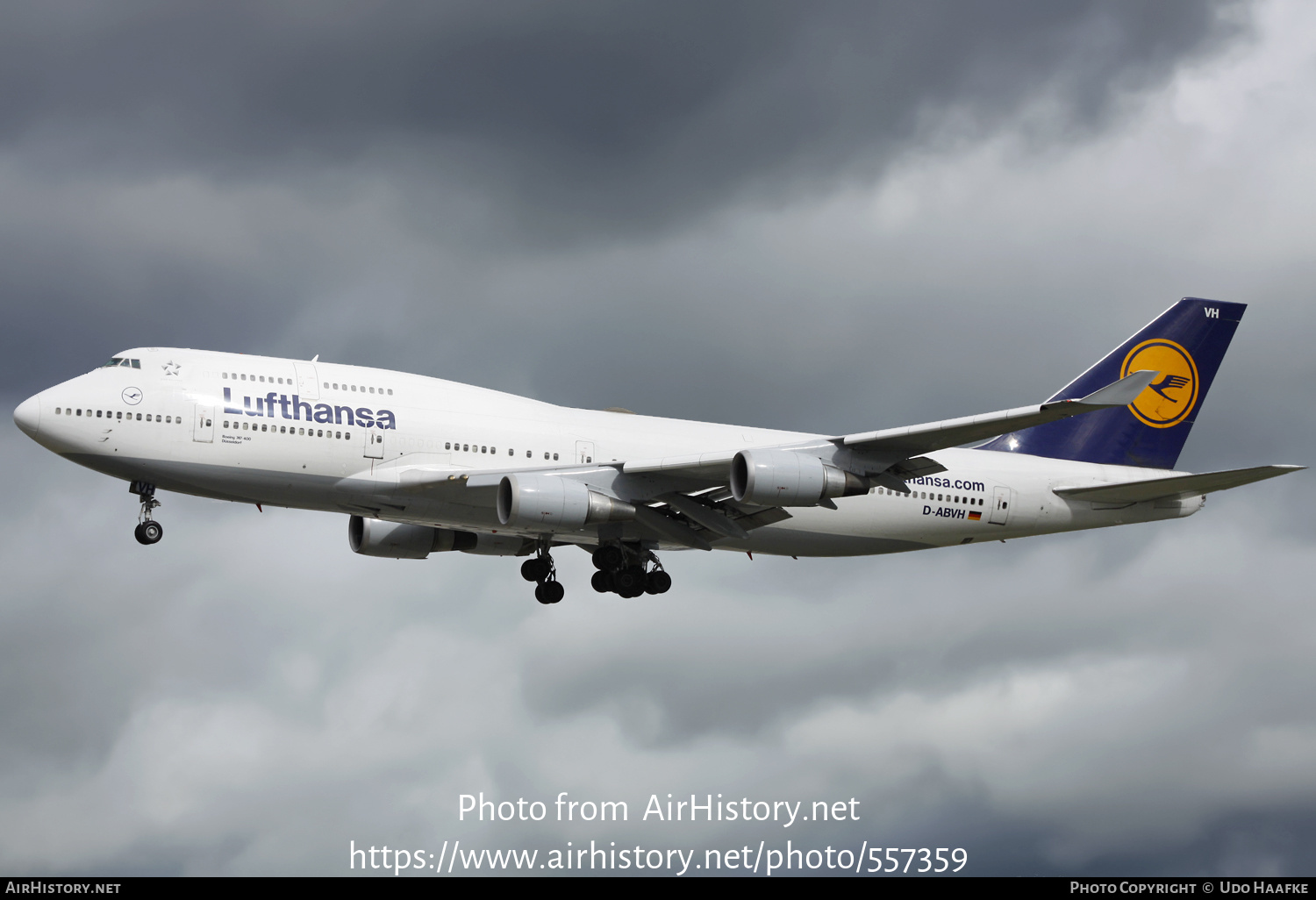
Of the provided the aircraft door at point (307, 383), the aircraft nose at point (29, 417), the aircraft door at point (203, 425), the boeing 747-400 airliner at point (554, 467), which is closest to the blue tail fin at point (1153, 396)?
the boeing 747-400 airliner at point (554, 467)

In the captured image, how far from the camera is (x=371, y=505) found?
129 feet

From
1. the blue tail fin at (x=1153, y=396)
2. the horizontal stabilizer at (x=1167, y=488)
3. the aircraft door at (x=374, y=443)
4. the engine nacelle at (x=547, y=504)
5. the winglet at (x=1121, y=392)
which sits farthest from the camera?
the blue tail fin at (x=1153, y=396)

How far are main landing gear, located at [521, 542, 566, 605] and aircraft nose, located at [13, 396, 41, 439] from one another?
16299mm

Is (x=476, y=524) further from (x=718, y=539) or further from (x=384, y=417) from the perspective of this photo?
(x=718, y=539)

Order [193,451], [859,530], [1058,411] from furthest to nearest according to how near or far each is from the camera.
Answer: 1. [859,530]
2. [193,451]
3. [1058,411]

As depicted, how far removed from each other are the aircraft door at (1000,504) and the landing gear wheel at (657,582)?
35.7ft

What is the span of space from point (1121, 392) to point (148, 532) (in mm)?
25787

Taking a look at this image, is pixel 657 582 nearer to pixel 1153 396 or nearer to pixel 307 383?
pixel 307 383

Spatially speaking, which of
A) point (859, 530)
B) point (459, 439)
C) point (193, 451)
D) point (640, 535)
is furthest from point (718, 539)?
point (193, 451)

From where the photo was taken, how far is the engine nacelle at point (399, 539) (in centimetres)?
4684

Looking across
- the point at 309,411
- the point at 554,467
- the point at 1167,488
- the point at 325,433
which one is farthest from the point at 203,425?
the point at 1167,488

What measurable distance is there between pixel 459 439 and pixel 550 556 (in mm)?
8799

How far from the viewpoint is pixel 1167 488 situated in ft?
145

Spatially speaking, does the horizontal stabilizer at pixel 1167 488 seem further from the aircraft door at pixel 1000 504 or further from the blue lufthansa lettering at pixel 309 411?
the blue lufthansa lettering at pixel 309 411
